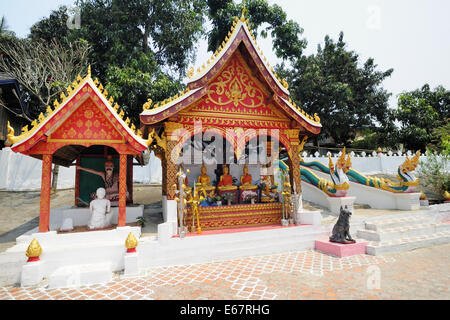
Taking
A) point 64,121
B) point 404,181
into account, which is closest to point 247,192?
point 64,121

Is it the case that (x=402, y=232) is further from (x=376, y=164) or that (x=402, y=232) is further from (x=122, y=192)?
(x=376, y=164)

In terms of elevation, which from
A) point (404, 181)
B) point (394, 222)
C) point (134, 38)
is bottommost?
point (394, 222)

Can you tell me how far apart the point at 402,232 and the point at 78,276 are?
9062 millimetres

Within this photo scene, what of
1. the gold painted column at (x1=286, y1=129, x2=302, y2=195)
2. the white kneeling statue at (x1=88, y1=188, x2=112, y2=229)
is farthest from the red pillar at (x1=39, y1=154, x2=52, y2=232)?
the gold painted column at (x1=286, y1=129, x2=302, y2=195)

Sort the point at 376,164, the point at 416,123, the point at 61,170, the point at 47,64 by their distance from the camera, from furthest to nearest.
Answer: the point at 416,123 < the point at 376,164 < the point at 61,170 < the point at 47,64

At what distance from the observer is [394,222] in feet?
29.2

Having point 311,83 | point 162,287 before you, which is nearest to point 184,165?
point 162,287

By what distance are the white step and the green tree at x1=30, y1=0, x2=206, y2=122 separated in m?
9.77

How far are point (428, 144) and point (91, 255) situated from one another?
954 inches

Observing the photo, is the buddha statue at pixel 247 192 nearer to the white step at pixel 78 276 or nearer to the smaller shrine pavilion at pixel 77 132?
the smaller shrine pavilion at pixel 77 132

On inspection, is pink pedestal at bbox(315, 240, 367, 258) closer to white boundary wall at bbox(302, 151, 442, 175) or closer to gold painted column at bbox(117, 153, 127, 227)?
gold painted column at bbox(117, 153, 127, 227)

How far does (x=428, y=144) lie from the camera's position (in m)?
20.1

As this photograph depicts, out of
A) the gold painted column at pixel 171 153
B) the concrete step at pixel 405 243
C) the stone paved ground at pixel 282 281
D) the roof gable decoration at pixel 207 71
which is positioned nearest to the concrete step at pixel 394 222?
the concrete step at pixel 405 243
